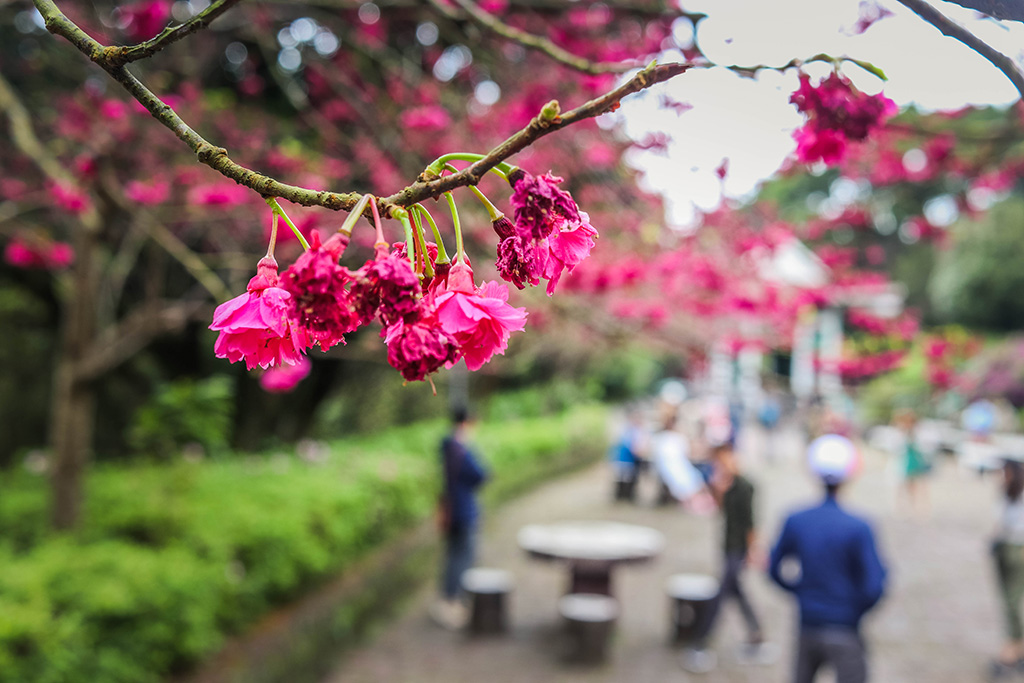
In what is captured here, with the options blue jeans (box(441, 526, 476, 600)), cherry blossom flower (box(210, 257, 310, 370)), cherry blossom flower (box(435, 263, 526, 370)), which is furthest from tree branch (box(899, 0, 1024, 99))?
blue jeans (box(441, 526, 476, 600))

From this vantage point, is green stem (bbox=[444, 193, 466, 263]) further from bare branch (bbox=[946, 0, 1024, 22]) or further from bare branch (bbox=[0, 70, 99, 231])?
bare branch (bbox=[0, 70, 99, 231])

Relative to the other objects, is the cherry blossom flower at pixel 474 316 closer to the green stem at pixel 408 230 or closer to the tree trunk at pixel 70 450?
the green stem at pixel 408 230

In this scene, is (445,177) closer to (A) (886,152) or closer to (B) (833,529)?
(B) (833,529)

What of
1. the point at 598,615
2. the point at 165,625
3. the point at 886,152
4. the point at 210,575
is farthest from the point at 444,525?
the point at 886,152

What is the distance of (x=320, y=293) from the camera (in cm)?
75

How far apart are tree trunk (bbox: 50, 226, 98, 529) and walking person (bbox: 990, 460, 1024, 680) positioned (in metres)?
6.17

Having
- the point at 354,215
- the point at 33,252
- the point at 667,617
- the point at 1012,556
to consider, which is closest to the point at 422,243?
the point at 354,215

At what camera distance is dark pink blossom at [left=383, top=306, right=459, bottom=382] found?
0.77m

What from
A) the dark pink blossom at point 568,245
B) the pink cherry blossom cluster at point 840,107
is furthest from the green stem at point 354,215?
the pink cherry blossom cluster at point 840,107

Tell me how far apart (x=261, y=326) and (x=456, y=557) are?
5.94m

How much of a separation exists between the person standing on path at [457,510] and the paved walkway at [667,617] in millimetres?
261

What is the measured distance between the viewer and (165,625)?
3838 mm

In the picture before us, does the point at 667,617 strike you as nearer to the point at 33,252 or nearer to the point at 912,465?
the point at 33,252

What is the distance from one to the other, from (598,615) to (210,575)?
109 inches
